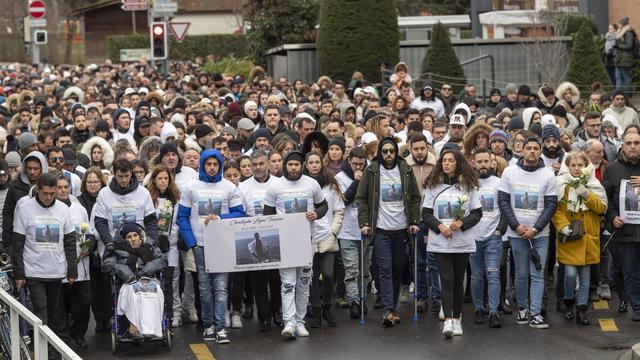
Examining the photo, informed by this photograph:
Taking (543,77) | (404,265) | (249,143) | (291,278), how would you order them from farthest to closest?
(543,77), (249,143), (404,265), (291,278)

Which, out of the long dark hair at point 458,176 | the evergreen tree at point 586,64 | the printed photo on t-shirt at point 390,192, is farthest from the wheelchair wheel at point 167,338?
the evergreen tree at point 586,64

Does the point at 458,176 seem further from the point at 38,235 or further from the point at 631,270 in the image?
the point at 38,235

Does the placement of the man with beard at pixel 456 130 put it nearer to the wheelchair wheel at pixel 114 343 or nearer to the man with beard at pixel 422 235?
the man with beard at pixel 422 235

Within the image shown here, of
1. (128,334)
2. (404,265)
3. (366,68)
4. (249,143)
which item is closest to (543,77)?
(366,68)

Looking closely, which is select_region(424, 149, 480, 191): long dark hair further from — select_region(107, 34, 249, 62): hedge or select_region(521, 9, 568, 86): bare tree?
select_region(107, 34, 249, 62): hedge

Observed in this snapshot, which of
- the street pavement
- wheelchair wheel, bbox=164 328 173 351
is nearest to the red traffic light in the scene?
the street pavement

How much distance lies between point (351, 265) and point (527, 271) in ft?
5.91

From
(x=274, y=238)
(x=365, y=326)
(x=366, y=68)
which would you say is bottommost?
(x=365, y=326)

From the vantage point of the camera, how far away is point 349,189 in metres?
14.1

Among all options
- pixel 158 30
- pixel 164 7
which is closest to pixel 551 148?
pixel 158 30

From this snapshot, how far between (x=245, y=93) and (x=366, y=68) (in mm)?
5538

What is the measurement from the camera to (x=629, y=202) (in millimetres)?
13695

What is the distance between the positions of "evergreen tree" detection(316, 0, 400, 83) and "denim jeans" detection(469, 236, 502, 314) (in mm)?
16703

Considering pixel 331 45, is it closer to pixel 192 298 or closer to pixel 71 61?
pixel 192 298
